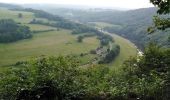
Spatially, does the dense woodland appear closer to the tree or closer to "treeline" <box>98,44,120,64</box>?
the tree

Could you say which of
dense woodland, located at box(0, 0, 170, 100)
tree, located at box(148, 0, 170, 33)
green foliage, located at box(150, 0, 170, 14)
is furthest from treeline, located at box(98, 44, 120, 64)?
green foliage, located at box(150, 0, 170, 14)

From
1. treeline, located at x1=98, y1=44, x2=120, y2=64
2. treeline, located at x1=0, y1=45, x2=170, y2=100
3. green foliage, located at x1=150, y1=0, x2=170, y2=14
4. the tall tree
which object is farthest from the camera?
treeline, located at x1=98, y1=44, x2=120, y2=64

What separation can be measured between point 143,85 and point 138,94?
606 mm

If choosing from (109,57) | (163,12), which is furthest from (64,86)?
(109,57)

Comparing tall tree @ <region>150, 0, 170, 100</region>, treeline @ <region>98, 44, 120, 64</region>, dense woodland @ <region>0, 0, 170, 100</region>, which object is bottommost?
treeline @ <region>98, 44, 120, 64</region>

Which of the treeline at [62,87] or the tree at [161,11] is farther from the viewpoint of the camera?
the tree at [161,11]

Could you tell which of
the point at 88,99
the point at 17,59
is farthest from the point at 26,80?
the point at 17,59

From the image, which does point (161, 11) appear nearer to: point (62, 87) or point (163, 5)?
point (163, 5)

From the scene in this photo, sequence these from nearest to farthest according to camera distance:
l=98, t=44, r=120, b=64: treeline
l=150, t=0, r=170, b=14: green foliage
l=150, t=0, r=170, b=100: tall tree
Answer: l=150, t=0, r=170, b=100: tall tree → l=150, t=0, r=170, b=14: green foliage → l=98, t=44, r=120, b=64: treeline

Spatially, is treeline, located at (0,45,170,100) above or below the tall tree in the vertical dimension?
below

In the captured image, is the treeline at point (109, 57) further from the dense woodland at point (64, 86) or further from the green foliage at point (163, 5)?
the green foliage at point (163, 5)

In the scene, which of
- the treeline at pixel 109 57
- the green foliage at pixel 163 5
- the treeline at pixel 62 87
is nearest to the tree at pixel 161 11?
the green foliage at pixel 163 5

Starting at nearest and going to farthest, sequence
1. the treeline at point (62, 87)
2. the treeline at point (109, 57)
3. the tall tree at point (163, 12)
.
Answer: the treeline at point (62, 87) < the tall tree at point (163, 12) < the treeline at point (109, 57)

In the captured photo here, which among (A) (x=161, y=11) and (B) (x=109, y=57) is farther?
(B) (x=109, y=57)
